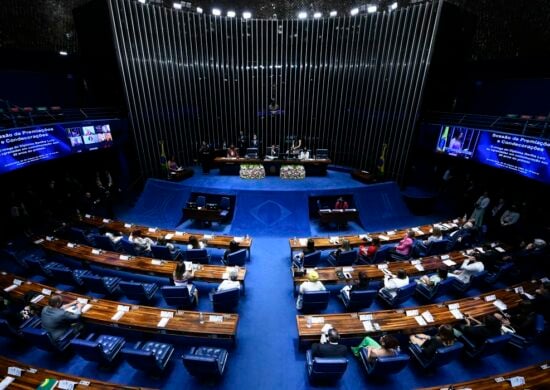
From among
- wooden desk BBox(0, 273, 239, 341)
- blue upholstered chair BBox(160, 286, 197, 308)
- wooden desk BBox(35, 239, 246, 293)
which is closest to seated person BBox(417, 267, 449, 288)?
wooden desk BBox(35, 239, 246, 293)

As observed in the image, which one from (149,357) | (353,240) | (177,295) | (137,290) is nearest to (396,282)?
(353,240)

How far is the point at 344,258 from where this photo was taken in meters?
7.54

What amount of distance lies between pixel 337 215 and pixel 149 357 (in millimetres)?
7766

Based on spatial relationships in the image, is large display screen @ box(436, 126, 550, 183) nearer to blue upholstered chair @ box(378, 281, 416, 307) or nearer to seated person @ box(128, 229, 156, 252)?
blue upholstered chair @ box(378, 281, 416, 307)

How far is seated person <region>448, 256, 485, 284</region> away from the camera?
21.3 feet

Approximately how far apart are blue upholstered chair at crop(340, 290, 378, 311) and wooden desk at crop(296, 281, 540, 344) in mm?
391

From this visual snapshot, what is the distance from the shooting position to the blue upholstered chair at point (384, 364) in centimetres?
421

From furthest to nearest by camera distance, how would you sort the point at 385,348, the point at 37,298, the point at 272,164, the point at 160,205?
the point at 272,164 < the point at 160,205 < the point at 37,298 < the point at 385,348

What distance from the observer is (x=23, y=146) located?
330 inches

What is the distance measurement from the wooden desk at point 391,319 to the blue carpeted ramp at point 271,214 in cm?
496

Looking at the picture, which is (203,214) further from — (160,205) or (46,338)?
(46,338)

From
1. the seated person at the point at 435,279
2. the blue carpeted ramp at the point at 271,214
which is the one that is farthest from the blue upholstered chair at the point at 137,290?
the seated person at the point at 435,279

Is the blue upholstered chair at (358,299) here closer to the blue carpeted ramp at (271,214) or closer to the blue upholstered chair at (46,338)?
the blue carpeted ramp at (271,214)

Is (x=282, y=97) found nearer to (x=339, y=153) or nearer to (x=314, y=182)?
(x=339, y=153)
